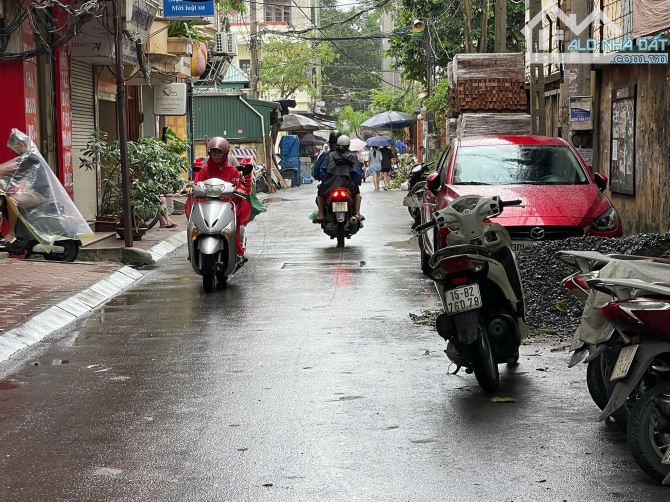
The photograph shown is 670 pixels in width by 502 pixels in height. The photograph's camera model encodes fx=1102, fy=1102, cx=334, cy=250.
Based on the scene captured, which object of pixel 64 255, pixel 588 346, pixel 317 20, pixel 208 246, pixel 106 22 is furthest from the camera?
pixel 317 20

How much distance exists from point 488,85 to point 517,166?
11.2m

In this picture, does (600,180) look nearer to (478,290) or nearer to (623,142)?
(478,290)

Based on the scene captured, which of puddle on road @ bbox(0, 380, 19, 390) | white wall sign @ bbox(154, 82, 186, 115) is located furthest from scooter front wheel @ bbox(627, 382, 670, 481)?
white wall sign @ bbox(154, 82, 186, 115)

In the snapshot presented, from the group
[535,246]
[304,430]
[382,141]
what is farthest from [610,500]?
[382,141]

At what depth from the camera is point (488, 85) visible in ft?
78.5

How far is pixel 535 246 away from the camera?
36.9 feet

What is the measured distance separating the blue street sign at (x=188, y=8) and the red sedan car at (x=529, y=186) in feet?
31.6

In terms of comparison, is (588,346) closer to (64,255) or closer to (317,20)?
(64,255)

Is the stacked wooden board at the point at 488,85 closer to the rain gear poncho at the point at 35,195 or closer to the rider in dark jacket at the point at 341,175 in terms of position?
the rider in dark jacket at the point at 341,175

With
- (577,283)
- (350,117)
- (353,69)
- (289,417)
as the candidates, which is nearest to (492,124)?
(577,283)

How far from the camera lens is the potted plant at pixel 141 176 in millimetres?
18500

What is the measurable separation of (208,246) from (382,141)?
3866 cm

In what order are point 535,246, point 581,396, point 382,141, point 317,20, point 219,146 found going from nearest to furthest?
point 581,396
point 535,246
point 219,146
point 382,141
point 317,20

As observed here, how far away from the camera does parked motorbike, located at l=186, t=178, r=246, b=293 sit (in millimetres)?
12555
